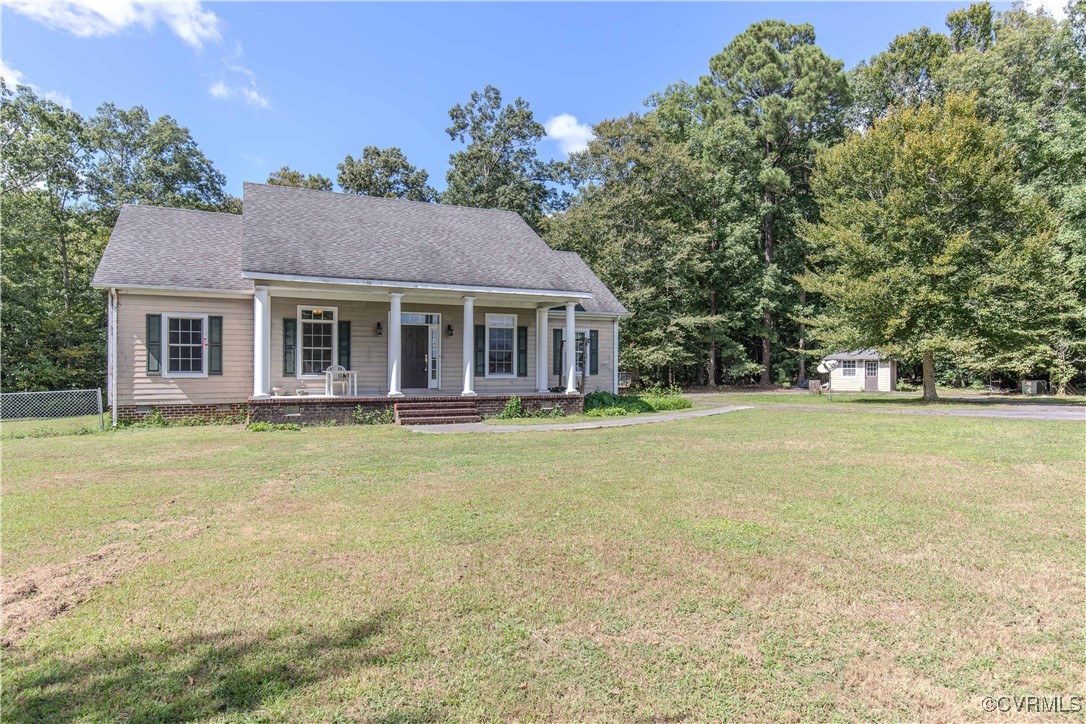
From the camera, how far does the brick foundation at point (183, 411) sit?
1271 cm

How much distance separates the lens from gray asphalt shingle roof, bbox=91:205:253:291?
13.0 metres

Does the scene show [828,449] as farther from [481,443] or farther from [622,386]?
[622,386]

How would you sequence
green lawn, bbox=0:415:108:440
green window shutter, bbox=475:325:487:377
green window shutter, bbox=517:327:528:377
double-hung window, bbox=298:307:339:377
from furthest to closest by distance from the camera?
green window shutter, bbox=517:327:528:377 < green window shutter, bbox=475:325:487:377 < double-hung window, bbox=298:307:339:377 < green lawn, bbox=0:415:108:440

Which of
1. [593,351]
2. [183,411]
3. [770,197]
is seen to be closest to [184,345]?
[183,411]

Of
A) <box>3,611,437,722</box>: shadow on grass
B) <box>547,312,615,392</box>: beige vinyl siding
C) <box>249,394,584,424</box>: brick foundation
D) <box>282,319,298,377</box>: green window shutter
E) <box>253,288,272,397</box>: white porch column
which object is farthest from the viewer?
<box>547,312,615,392</box>: beige vinyl siding

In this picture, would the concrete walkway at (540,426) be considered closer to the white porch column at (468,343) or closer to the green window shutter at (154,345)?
the white porch column at (468,343)

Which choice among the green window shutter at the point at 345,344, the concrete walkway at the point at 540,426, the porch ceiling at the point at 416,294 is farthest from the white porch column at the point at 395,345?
the green window shutter at the point at 345,344

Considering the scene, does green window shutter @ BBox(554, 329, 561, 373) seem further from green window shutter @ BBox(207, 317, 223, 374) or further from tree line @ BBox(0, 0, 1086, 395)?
green window shutter @ BBox(207, 317, 223, 374)

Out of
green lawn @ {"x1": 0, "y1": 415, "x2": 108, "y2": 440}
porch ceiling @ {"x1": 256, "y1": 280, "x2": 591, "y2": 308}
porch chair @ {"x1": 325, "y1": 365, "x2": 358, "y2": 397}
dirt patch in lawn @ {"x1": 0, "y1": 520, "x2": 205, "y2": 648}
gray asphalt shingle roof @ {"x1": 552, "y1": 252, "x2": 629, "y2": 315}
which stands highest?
gray asphalt shingle roof @ {"x1": 552, "y1": 252, "x2": 629, "y2": 315}

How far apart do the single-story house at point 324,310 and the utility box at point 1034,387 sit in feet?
77.2

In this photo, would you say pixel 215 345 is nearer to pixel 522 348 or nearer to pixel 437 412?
pixel 437 412

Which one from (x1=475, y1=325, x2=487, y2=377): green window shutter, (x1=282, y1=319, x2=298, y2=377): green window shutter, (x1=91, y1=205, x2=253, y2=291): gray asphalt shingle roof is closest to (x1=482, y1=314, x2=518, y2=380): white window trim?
(x1=475, y1=325, x2=487, y2=377): green window shutter

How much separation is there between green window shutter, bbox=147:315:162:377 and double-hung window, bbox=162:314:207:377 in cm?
12

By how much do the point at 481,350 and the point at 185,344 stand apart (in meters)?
7.62
